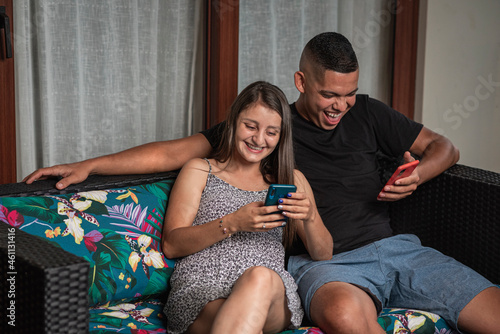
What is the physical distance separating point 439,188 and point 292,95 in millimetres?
1023

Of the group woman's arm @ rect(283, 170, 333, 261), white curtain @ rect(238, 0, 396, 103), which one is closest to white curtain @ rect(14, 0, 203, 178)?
white curtain @ rect(238, 0, 396, 103)

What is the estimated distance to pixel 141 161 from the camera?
212 cm

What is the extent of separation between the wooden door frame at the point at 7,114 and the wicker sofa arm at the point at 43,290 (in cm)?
110

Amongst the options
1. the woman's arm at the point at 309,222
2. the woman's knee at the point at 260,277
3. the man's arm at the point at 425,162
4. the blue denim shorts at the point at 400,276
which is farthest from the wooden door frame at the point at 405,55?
the woman's knee at the point at 260,277

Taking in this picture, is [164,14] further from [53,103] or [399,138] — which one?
[399,138]

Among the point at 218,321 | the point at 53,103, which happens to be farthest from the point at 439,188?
the point at 53,103

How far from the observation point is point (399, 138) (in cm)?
237

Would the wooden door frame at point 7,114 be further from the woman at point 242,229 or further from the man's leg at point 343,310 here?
the man's leg at point 343,310

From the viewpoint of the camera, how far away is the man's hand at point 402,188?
216 cm

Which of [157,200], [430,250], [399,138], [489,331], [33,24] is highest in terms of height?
[33,24]

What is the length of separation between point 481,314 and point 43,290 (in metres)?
1.35

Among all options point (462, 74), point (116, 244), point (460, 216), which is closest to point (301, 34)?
point (462, 74)

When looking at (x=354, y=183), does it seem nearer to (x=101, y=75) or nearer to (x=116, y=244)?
(x=116, y=244)

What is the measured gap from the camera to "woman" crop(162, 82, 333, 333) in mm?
1666
